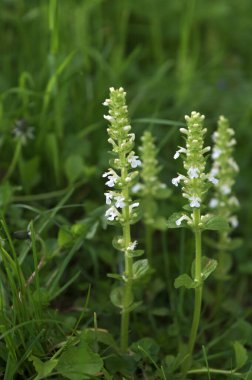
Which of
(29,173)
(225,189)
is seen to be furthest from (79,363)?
(29,173)

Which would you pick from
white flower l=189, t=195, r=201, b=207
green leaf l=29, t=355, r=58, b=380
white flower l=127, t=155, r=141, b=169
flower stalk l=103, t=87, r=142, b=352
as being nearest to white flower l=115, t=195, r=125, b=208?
flower stalk l=103, t=87, r=142, b=352

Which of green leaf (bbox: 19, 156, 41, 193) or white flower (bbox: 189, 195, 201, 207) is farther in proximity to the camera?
green leaf (bbox: 19, 156, 41, 193)

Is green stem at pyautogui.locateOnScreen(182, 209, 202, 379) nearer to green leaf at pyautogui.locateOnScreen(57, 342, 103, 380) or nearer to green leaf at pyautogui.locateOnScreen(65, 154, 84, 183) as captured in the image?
green leaf at pyautogui.locateOnScreen(57, 342, 103, 380)

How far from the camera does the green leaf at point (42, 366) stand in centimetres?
218

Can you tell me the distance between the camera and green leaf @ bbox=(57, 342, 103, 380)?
7.33 feet

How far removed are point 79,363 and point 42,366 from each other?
0.46 ft

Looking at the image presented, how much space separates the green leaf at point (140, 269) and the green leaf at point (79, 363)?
1.19ft

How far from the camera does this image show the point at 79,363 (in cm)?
226

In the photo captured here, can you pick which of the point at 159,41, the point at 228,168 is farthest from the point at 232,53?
the point at 228,168

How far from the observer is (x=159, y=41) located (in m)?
4.73

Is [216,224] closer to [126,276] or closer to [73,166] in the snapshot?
[126,276]

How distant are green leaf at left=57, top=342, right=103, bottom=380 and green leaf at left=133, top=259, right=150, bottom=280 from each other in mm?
364

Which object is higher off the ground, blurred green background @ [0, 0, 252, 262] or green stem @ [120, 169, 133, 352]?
blurred green background @ [0, 0, 252, 262]

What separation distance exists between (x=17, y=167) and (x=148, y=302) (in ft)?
3.46
